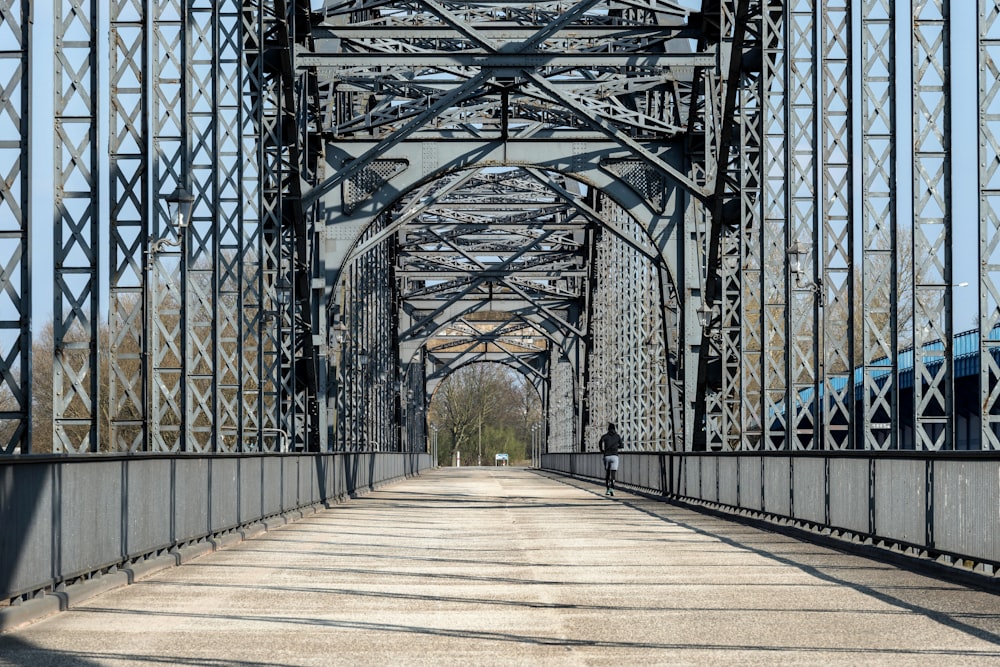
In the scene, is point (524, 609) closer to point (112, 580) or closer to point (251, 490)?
point (112, 580)

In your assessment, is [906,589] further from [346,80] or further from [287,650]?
[346,80]

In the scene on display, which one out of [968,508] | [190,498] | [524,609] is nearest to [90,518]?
[524,609]

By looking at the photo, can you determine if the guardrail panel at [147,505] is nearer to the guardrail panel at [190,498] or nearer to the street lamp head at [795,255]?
the guardrail panel at [190,498]

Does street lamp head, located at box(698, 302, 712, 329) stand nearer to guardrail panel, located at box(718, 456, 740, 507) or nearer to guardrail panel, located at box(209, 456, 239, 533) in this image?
guardrail panel, located at box(718, 456, 740, 507)

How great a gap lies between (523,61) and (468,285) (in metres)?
31.6

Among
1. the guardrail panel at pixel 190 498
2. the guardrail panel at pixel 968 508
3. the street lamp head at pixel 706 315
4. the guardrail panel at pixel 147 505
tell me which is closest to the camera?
the guardrail panel at pixel 968 508

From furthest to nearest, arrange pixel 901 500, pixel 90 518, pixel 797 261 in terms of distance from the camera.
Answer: pixel 797 261 → pixel 901 500 → pixel 90 518

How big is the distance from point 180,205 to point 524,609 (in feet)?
33.5

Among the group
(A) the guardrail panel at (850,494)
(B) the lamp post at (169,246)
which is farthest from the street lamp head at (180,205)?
(A) the guardrail panel at (850,494)

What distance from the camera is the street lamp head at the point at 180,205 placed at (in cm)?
1984

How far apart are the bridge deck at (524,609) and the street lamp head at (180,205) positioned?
3964mm

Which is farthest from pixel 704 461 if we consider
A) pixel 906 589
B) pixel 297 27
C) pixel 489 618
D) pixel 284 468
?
pixel 489 618

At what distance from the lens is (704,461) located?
28.7m

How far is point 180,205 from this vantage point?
19.9 metres
